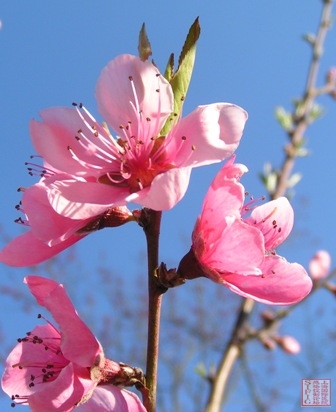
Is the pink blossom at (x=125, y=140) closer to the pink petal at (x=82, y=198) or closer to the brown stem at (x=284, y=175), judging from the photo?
the pink petal at (x=82, y=198)

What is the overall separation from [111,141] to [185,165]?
0.62 feet

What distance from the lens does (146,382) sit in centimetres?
84

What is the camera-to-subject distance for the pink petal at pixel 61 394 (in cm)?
81

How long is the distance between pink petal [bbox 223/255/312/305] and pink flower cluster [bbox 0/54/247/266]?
7.5 inches

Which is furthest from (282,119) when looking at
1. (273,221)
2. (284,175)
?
(273,221)

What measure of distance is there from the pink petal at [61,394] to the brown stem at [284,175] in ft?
3.88

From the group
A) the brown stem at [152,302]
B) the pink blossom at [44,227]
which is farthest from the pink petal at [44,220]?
the brown stem at [152,302]

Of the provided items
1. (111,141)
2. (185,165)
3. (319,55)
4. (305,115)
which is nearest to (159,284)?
(185,165)

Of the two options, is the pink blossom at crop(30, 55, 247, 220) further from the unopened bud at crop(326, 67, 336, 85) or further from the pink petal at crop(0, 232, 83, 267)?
the unopened bud at crop(326, 67, 336, 85)

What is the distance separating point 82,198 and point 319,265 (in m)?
2.66

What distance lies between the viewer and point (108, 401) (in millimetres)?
887

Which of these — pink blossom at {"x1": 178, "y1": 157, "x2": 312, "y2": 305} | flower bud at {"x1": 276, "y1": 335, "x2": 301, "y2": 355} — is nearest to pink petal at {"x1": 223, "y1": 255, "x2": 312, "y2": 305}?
pink blossom at {"x1": 178, "y1": 157, "x2": 312, "y2": 305}

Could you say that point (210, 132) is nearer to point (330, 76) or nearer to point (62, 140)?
point (62, 140)

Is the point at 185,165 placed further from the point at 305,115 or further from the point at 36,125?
the point at 305,115
